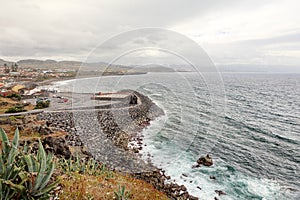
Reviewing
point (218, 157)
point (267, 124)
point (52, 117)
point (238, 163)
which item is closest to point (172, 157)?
point (218, 157)

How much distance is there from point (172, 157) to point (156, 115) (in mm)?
16849

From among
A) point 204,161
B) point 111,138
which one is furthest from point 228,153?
point 111,138

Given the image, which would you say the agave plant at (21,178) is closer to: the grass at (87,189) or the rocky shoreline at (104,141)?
the grass at (87,189)

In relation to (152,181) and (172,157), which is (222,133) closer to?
(172,157)

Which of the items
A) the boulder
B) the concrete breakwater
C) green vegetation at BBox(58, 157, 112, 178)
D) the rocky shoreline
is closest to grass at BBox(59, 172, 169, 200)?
green vegetation at BBox(58, 157, 112, 178)

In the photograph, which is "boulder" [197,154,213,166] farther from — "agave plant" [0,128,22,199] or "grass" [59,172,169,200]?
"agave plant" [0,128,22,199]

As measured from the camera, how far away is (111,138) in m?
23.3

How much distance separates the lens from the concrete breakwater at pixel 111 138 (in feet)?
51.9

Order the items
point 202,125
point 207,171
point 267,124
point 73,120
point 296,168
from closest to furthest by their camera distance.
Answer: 1. point 207,171
2. point 296,168
3. point 73,120
4. point 202,125
5. point 267,124

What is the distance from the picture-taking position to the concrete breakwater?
51.9 ft

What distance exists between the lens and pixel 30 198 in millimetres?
4684

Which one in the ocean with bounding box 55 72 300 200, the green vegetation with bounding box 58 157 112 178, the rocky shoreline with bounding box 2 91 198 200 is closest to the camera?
the green vegetation with bounding box 58 157 112 178

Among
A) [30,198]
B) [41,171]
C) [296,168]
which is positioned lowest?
[296,168]

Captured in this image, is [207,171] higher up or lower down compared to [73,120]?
lower down
